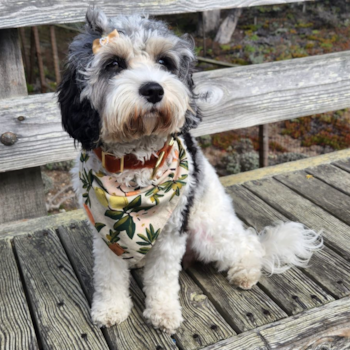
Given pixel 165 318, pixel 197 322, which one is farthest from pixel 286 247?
pixel 165 318

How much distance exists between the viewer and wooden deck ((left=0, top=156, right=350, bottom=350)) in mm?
2219

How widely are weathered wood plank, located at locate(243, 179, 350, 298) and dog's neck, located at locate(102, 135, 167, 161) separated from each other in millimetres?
1207

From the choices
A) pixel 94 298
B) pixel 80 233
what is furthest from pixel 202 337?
pixel 80 233

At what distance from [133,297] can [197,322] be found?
43 cm

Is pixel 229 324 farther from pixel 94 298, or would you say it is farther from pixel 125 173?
pixel 125 173

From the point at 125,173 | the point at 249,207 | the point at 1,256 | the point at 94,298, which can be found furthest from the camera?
the point at 249,207

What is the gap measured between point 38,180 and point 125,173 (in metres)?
1.30

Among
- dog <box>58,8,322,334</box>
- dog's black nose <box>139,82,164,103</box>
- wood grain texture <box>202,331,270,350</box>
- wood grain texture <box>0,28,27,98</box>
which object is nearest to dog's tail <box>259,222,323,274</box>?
dog <box>58,8,322,334</box>

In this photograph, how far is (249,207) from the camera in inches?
135

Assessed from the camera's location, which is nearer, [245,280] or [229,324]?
[229,324]

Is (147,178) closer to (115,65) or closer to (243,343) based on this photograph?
(115,65)

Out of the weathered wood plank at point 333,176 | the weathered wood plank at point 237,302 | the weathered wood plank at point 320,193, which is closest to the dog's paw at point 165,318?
the weathered wood plank at point 237,302

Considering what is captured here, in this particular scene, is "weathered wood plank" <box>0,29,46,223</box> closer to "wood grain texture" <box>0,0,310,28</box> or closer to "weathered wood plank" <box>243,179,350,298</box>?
"wood grain texture" <box>0,0,310,28</box>

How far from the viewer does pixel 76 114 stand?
2004 millimetres
